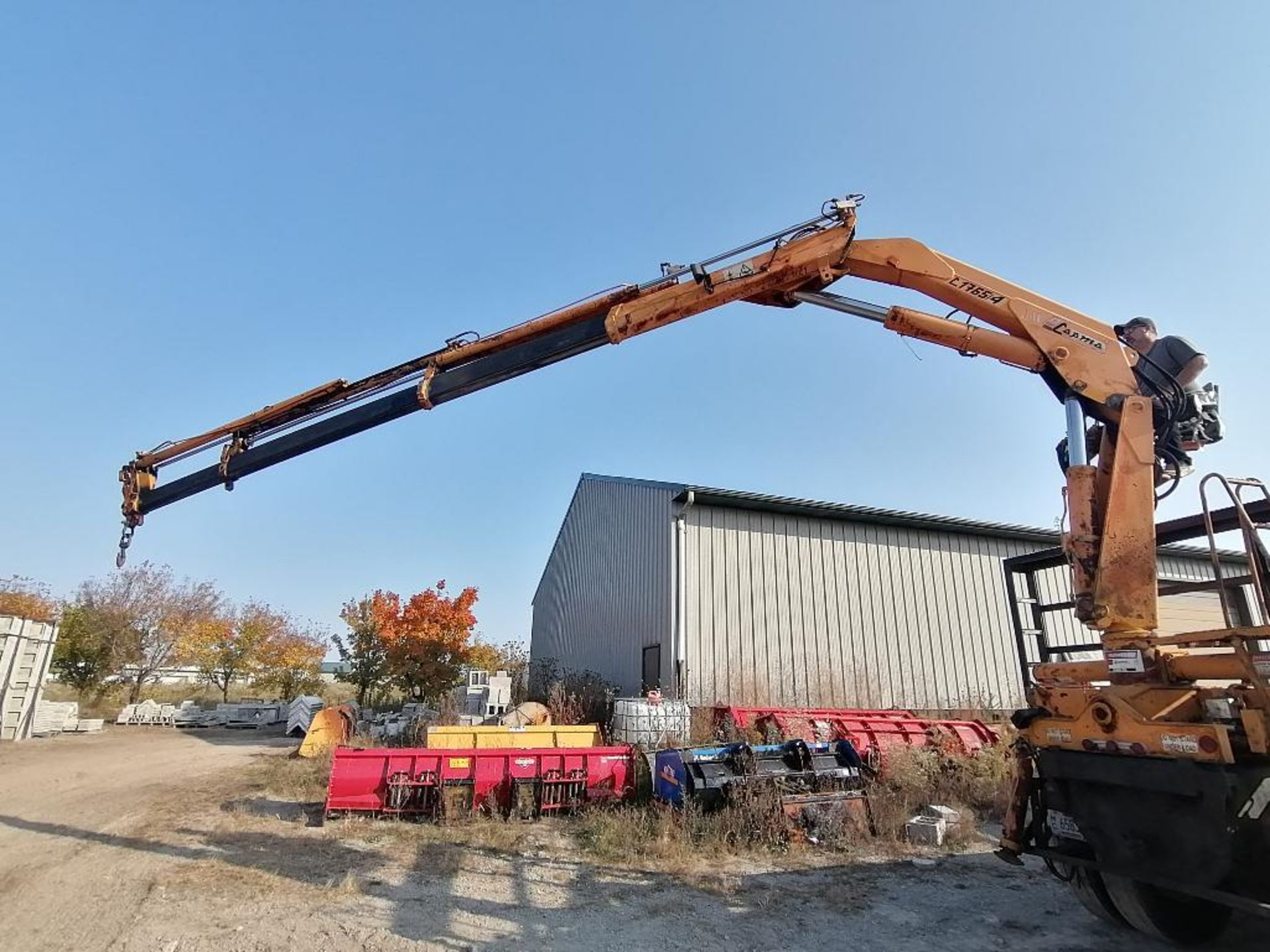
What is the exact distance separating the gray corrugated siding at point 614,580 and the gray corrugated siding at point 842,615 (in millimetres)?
817

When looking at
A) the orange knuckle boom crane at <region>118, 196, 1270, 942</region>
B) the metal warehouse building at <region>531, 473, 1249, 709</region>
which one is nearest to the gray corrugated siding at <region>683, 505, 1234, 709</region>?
the metal warehouse building at <region>531, 473, 1249, 709</region>

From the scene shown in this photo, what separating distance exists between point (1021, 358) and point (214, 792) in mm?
12076

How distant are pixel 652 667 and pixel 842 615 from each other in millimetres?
4427

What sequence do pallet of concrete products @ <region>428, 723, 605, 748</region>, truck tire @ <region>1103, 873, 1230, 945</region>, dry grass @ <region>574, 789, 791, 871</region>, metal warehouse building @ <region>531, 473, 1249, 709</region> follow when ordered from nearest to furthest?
1. truck tire @ <region>1103, 873, 1230, 945</region>
2. dry grass @ <region>574, 789, 791, 871</region>
3. pallet of concrete products @ <region>428, 723, 605, 748</region>
4. metal warehouse building @ <region>531, 473, 1249, 709</region>

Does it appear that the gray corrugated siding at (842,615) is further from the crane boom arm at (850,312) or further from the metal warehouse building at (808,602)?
the crane boom arm at (850,312)

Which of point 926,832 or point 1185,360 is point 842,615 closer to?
point 926,832

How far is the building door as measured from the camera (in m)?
14.7

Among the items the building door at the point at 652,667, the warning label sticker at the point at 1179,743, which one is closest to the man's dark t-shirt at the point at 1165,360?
the warning label sticker at the point at 1179,743

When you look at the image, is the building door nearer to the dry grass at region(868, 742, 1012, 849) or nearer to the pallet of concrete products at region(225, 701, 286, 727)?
the dry grass at region(868, 742, 1012, 849)

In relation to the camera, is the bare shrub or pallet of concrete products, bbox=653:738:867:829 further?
the bare shrub

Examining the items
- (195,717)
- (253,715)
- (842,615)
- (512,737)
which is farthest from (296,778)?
(253,715)

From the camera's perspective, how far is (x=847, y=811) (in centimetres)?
786

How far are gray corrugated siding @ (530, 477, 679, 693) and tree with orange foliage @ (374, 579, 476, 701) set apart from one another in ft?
11.8

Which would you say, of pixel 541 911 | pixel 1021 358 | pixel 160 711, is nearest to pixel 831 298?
pixel 1021 358
